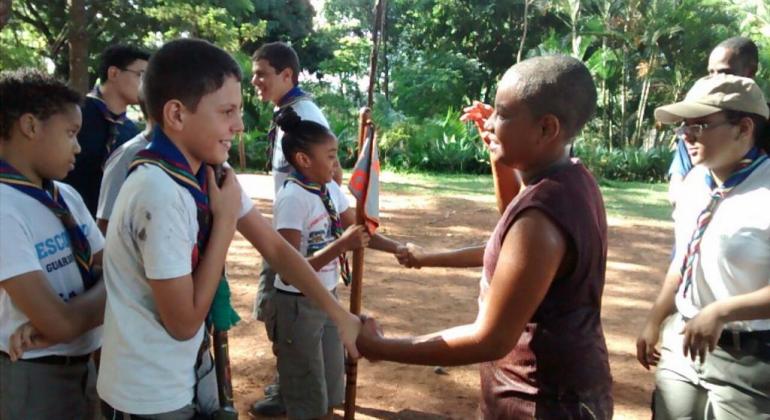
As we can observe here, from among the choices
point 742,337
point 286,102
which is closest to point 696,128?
point 742,337

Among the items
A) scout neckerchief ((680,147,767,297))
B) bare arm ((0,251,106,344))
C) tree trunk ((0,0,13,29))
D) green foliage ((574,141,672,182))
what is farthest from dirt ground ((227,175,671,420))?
green foliage ((574,141,672,182))

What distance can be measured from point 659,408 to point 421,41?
30.4 meters

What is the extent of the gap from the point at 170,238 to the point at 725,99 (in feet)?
6.78

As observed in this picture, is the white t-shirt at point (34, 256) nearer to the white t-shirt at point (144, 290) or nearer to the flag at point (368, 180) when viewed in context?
the white t-shirt at point (144, 290)

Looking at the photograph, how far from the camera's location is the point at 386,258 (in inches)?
319

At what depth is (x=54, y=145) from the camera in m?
2.24

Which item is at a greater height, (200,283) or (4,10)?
(4,10)

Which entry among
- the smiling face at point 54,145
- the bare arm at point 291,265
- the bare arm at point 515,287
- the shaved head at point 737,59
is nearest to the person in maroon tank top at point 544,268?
the bare arm at point 515,287

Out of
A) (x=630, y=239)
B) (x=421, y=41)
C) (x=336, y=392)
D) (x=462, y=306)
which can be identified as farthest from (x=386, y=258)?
(x=421, y=41)

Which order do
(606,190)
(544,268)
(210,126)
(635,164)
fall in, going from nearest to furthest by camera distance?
(544,268)
(210,126)
(606,190)
(635,164)

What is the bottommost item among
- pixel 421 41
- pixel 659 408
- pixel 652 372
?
pixel 652 372

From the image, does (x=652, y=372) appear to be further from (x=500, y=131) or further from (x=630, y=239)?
(x=630, y=239)

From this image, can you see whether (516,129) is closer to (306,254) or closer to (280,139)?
(306,254)

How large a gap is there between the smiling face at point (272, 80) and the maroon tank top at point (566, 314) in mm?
2962
